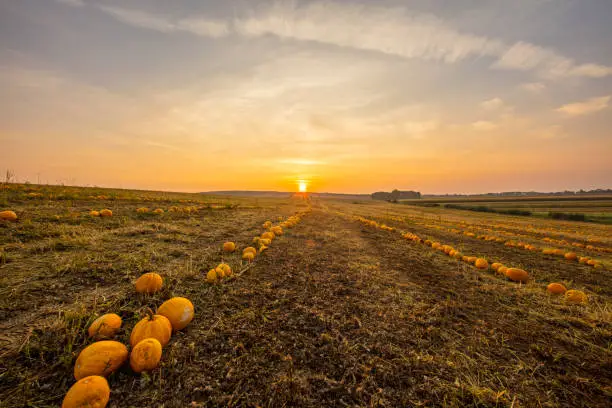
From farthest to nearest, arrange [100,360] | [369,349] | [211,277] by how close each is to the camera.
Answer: [211,277] → [369,349] → [100,360]

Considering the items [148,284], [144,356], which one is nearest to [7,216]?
[148,284]

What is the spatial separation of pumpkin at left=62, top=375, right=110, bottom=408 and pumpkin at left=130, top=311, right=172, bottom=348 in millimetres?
607

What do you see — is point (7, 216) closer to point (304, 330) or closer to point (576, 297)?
point (304, 330)

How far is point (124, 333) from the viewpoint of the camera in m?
3.03

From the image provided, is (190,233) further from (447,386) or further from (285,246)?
(447,386)

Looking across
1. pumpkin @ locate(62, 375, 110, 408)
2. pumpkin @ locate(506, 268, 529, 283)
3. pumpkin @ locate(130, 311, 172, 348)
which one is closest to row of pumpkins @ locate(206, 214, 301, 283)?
pumpkin @ locate(130, 311, 172, 348)

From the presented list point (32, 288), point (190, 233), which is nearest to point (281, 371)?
point (32, 288)

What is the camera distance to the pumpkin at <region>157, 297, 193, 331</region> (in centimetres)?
317

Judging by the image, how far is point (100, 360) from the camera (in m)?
2.35

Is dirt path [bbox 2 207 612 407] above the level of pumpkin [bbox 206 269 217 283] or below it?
below

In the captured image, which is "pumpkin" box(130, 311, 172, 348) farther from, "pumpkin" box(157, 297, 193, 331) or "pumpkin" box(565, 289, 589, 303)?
"pumpkin" box(565, 289, 589, 303)

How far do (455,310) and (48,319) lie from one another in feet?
20.9

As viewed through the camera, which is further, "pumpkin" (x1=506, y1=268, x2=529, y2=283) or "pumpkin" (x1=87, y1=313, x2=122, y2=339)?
"pumpkin" (x1=506, y1=268, x2=529, y2=283)

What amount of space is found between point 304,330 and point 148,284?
2878 millimetres
